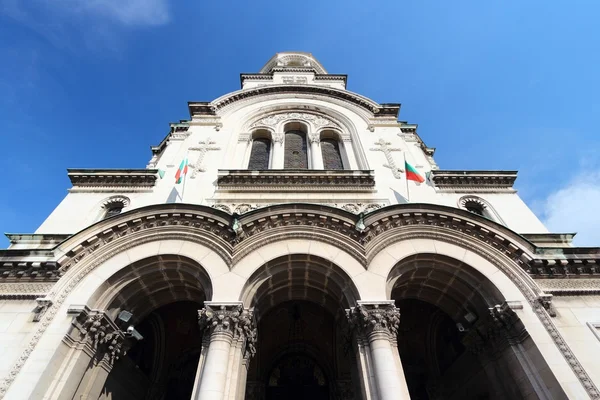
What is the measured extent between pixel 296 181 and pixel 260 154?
4958 mm

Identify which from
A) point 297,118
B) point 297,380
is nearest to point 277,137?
point 297,118

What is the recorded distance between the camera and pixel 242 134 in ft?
63.9

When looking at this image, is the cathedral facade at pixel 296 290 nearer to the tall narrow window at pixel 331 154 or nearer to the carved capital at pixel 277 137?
the tall narrow window at pixel 331 154

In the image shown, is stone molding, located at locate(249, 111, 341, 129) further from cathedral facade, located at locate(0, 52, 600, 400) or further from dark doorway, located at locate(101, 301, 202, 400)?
dark doorway, located at locate(101, 301, 202, 400)

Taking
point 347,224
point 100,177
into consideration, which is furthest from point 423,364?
point 100,177

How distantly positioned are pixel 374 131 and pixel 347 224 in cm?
977

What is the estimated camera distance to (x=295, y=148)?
19.3 meters

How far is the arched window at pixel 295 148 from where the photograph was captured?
17969 mm

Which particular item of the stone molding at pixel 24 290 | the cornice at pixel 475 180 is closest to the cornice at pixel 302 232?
the stone molding at pixel 24 290

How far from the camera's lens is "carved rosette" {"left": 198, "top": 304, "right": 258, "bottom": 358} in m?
9.15

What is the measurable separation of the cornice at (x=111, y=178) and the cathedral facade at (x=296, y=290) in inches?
2.7

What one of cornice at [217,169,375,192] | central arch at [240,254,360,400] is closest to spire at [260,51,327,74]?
cornice at [217,169,375,192]

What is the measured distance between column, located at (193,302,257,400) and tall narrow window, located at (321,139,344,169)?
33.5 ft

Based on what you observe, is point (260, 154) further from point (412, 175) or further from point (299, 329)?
point (299, 329)
